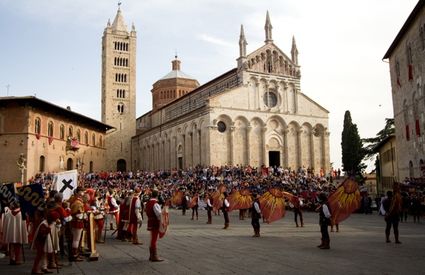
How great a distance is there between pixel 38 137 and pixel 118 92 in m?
24.1

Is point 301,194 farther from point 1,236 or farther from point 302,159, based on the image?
point 1,236

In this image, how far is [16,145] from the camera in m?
38.2

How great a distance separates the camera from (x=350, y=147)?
53562 millimetres

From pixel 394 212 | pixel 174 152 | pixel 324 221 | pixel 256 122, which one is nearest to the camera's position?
pixel 324 221

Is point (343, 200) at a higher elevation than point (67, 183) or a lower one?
lower

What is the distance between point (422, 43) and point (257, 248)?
61.3 ft

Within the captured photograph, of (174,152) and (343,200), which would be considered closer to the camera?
(343,200)

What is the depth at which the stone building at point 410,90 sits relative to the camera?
2419cm

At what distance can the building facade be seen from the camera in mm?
61844

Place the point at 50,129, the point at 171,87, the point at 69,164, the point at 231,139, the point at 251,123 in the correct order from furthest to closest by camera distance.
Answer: the point at 171,87 < the point at 69,164 < the point at 251,123 < the point at 231,139 < the point at 50,129

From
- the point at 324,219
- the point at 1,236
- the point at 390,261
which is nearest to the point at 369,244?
the point at 324,219

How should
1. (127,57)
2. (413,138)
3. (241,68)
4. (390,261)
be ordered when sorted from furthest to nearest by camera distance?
(127,57), (241,68), (413,138), (390,261)

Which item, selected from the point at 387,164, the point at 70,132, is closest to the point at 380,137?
the point at 387,164

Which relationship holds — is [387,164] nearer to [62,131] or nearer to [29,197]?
[62,131]
